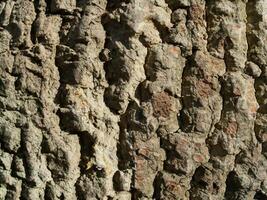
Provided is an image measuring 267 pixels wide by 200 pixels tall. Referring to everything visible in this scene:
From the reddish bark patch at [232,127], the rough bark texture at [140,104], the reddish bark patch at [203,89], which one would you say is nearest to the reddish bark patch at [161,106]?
the rough bark texture at [140,104]

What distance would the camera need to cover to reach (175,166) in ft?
6.89

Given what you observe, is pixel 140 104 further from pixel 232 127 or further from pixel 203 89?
pixel 232 127

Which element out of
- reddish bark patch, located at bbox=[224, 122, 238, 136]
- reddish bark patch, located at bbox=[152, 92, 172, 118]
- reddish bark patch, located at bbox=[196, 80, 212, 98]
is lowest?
reddish bark patch, located at bbox=[224, 122, 238, 136]

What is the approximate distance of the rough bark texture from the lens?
6.84 ft

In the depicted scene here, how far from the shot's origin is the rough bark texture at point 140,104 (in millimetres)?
2084

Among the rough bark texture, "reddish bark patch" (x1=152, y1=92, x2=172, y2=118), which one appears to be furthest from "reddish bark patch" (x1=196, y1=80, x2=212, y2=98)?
"reddish bark patch" (x1=152, y1=92, x2=172, y2=118)

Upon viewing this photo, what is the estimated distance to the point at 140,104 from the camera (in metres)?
2.11

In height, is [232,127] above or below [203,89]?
below

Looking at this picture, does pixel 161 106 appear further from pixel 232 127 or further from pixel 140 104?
pixel 232 127

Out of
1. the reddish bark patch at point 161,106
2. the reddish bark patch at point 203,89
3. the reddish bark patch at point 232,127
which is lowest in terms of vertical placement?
the reddish bark patch at point 232,127

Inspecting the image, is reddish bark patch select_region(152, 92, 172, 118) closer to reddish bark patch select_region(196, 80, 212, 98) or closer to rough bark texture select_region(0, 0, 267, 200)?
rough bark texture select_region(0, 0, 267, 200)

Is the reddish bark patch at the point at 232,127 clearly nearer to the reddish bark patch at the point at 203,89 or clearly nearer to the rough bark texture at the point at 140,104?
the rough bark texture at the point at 140,104

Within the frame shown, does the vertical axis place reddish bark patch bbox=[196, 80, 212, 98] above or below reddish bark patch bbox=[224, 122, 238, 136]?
above

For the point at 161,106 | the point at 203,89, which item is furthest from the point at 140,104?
the point at 203,89
